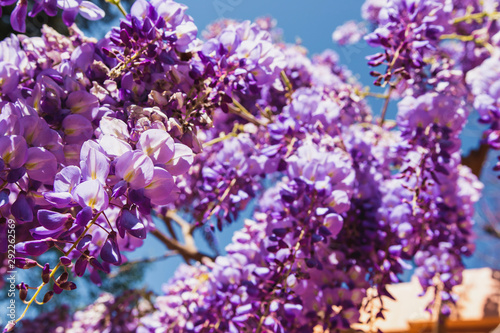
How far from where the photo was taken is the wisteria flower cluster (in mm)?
572

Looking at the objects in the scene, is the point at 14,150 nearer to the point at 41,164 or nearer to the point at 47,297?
the point at 41,164

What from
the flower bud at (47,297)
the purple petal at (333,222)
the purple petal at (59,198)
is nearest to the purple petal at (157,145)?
the purple petal at (59,198)

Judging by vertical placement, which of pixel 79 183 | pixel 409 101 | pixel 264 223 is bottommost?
pixel 79 183

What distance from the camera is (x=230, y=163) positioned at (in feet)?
4.00

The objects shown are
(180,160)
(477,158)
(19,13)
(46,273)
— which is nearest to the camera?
Answer: (46,273)

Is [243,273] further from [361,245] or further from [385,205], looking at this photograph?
[385,205]

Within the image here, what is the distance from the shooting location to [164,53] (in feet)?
2.59

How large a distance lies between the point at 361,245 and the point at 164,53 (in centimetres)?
87

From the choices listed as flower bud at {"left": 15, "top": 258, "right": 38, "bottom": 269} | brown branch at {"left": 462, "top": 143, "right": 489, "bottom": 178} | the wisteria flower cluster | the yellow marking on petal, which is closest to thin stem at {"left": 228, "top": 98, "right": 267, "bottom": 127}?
the wisteria flower cluster

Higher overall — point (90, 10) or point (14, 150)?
point (90, 10)

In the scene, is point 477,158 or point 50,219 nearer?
point 50,219

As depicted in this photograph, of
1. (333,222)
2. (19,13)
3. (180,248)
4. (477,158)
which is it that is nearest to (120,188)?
(19,13)

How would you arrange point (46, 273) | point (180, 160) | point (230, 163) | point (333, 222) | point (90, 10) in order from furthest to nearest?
point (230, 163)
point (333, 222)
point (90, 10)
point (180, 160)
point (46, 273)

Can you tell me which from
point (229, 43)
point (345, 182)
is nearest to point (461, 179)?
point (345, 182)
